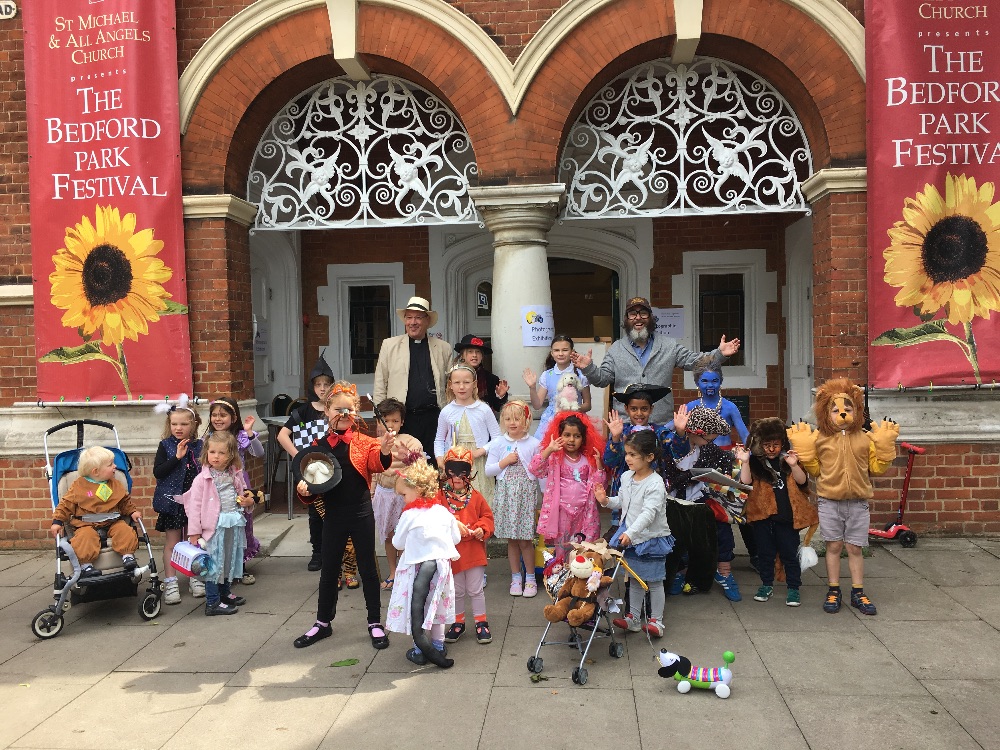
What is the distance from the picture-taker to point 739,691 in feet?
13.8

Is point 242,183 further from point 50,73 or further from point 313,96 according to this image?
point 50,73

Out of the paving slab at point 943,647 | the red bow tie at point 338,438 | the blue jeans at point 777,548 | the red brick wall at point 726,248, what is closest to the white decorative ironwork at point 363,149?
the red bow tie at point 338,438

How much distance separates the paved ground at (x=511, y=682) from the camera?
12.6 feet

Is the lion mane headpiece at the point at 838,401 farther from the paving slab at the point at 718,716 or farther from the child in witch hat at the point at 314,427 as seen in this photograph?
the child in witch hat at the point at 314,427

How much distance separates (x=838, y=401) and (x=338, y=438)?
3145 mm

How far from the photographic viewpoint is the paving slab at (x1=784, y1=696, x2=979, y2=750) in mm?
3643

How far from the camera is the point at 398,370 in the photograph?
6.76 m

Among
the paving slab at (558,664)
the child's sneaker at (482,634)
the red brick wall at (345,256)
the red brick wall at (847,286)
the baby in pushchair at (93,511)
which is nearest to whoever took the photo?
the paving slab at (558,664)

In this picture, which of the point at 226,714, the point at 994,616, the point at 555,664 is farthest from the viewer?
the point at 994,616

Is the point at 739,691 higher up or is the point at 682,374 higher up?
the point at 682,374

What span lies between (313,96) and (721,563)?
5.35 m

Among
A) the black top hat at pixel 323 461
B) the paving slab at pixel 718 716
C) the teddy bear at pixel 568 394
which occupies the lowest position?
the paving slab at pixel 718 716

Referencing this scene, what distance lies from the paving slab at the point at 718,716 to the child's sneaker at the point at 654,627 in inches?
19.1

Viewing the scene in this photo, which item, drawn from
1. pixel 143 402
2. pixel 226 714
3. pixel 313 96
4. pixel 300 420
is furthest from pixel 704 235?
pixel 226 714
